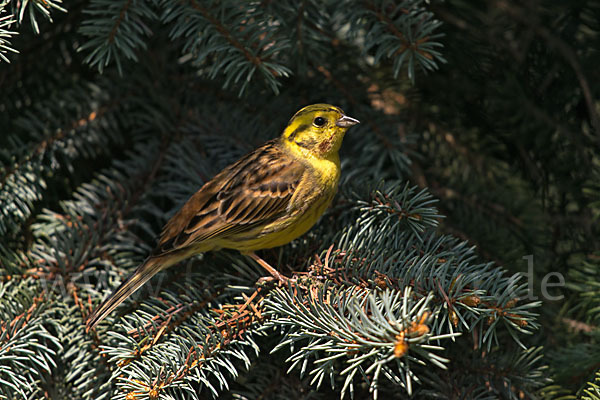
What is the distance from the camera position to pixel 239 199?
6.47 feet

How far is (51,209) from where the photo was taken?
2.06 metres

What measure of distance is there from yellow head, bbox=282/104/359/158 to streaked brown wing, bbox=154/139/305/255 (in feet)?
0.27

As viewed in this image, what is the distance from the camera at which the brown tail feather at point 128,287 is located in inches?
62.6

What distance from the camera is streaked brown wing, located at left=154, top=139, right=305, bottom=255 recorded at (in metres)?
1.89

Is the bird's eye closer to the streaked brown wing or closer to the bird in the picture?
the bird

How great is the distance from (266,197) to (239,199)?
93mm

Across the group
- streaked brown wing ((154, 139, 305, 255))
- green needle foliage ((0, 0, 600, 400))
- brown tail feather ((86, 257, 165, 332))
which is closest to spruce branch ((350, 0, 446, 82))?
green needle foliage ((0, 0, 600, 400))

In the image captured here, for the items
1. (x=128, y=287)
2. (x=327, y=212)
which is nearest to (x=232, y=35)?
(x=327, y=212)

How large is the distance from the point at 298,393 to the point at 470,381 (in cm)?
47

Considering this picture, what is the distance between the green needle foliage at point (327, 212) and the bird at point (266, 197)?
0.08 meters

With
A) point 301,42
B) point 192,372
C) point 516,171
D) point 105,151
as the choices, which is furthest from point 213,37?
point 516,171

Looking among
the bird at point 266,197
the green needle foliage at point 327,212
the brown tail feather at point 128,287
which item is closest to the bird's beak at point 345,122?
the bird at point 266,197

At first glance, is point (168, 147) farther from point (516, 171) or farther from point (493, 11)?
point (493, 11)

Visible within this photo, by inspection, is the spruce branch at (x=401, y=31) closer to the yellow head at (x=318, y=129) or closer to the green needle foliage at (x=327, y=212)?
the green needle foliage at (x=327, y=212)
